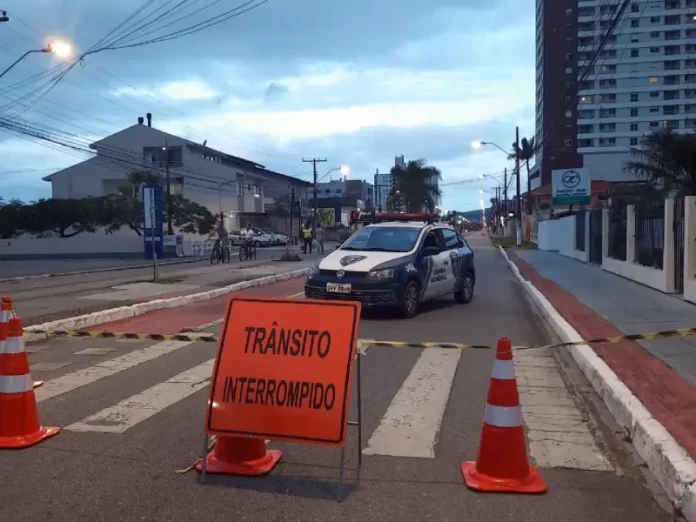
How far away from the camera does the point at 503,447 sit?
4684 mm

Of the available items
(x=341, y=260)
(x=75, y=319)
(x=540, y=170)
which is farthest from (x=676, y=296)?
(x=540, y=170)

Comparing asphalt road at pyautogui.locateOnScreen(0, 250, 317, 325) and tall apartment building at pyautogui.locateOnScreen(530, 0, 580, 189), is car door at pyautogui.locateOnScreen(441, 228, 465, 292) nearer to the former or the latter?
asphalt road at pyautogui.locateOnScreen(0, 250, 317, 325)

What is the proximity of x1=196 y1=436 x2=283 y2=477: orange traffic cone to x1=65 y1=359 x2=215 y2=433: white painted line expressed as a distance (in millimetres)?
1268

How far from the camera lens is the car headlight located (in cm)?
1181

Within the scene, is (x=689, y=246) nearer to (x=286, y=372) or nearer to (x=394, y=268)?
(x=394, y=268)

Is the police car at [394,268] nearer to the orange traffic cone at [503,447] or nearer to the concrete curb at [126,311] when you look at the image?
the concrete curb at [126,311]

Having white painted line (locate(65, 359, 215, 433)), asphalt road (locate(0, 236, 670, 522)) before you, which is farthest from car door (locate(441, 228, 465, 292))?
white painted line (locate(65, 359, 215, 433))

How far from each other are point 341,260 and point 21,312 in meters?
5.89

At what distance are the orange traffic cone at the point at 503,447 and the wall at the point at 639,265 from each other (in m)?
11.4

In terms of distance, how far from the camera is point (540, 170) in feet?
363

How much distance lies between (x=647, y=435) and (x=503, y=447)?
1353 millimetres

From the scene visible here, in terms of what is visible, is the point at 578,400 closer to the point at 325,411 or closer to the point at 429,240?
the point at 325,411

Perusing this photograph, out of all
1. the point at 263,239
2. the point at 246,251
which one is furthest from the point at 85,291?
the point at 263,239

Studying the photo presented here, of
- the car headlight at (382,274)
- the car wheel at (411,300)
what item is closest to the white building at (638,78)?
the car wheel at (411,300)
